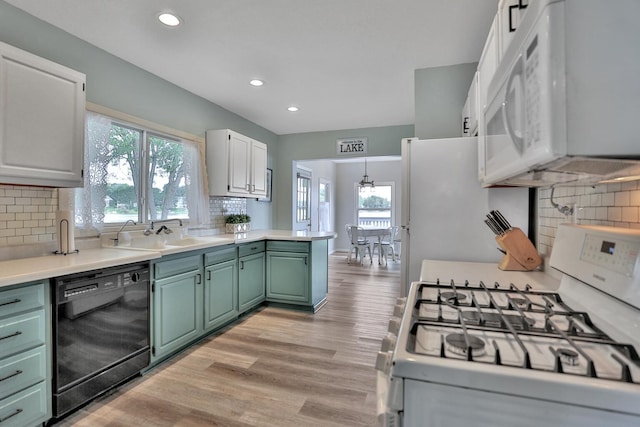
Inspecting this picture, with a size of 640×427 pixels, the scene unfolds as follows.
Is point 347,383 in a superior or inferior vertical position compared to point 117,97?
inferior

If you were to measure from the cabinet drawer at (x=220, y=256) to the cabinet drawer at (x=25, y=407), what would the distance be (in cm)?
136

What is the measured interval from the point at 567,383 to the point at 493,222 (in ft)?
4.75

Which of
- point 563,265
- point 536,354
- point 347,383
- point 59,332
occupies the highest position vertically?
point 563,265

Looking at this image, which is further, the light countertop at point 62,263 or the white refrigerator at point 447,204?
the white refrigerator at point 447,204

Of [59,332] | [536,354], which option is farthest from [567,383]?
[59,332]

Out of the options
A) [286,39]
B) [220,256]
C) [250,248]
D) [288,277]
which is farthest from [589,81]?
[288,277]

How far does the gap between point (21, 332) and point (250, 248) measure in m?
2.07

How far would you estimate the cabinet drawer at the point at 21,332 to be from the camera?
1.51m

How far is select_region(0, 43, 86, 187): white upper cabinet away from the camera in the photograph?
1.79 metres

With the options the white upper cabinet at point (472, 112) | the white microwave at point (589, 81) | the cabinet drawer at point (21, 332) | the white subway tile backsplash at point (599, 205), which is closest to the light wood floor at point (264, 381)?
the cabinet drawer at point (21, 332)

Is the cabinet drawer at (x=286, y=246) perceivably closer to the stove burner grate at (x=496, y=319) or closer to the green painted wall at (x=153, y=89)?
the green painted wall at (x=153, y=89)

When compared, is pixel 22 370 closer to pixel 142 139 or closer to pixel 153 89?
pixel 142 139

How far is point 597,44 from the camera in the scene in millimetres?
647

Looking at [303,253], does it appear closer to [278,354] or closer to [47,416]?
[278,354]
